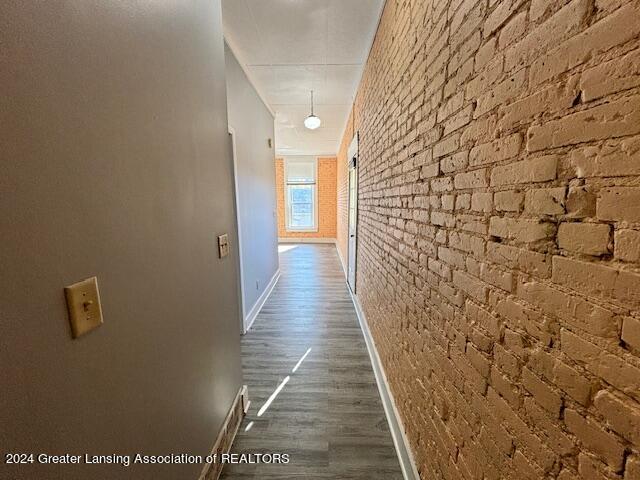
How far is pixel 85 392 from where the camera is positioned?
2.38 feet

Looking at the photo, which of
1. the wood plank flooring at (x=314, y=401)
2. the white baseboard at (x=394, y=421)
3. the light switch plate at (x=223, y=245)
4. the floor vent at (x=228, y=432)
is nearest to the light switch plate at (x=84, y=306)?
the light switch plate at (x=223, y=245)

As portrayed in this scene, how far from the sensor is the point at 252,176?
143 inches

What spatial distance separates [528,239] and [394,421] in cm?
166

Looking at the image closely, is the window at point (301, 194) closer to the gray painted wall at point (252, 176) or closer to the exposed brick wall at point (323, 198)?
the exposed brick wall at point (323, 198)

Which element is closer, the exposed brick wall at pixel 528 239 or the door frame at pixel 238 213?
the exposed brick wall at pixel 528 239

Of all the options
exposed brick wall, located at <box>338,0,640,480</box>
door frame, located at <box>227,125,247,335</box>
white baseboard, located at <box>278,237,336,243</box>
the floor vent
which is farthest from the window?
exposed brick wall, located at <box>338,0,640,480</box>

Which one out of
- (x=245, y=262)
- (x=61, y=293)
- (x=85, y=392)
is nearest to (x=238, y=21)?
(x=245, y=262)

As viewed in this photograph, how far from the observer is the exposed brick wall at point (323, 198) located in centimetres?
945

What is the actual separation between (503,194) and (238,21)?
274cm

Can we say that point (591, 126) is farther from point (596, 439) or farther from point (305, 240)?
point (305, 240)

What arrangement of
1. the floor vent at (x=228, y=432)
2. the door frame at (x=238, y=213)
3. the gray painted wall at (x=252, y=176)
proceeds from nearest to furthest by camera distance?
the floor vent at (x=228, y=432) → the door frame at (x=238, y=213) → the gray painted wall at (x=252, y=176)

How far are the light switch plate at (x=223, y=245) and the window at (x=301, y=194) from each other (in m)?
8.03

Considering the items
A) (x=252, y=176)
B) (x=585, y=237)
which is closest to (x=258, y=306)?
(x=252, y=176)

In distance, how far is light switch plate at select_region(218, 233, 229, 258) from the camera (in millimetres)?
1662
